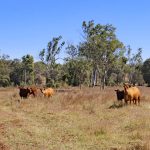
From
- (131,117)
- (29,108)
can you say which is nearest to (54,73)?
(29,108)

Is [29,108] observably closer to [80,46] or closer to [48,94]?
[48,94]

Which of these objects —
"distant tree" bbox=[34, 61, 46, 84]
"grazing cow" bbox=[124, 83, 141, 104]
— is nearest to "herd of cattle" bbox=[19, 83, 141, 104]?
"grazing cow" bbox=[124, 83, 141, 104]

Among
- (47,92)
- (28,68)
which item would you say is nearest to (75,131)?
(47,92)

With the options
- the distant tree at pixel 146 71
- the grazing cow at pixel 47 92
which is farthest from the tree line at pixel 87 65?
the grazing cow at pixel 47 92

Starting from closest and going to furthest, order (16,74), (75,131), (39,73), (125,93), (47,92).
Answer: (75,131), (125,93), (47,92), (16,74), (39,73)

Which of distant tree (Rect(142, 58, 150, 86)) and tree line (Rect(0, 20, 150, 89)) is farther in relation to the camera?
distant tree (Rect(142, 58, 150, 86))

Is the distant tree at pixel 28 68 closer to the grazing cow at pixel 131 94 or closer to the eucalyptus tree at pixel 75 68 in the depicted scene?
the eucalyptus tree at pixel 75 68

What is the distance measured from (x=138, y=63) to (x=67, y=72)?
17.6 m

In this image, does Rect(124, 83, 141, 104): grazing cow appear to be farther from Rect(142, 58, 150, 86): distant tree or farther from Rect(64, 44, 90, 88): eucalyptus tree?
Rect(142, 58, 150, 86): distant tree

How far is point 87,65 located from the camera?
2544 inches

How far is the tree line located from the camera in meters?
56.1

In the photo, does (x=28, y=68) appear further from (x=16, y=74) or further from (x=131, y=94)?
(x=131, y=94)

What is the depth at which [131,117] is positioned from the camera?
1730 cm

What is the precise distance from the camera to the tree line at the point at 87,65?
56.1 meters
